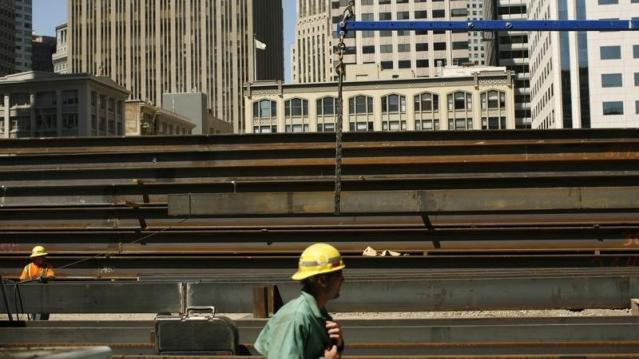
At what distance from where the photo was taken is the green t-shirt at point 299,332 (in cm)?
390

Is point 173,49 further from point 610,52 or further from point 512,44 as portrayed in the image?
point 610,52

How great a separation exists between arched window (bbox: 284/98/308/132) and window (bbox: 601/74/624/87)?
140 feet

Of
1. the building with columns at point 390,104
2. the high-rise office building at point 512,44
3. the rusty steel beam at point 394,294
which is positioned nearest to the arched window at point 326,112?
the building with columns at point 390,104

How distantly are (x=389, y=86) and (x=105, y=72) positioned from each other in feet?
349

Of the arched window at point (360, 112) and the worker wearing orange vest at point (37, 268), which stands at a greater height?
the arched window at point (360, 112)

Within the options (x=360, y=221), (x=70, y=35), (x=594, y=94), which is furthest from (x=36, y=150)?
(x=70, y=35)

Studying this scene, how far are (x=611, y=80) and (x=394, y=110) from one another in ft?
115

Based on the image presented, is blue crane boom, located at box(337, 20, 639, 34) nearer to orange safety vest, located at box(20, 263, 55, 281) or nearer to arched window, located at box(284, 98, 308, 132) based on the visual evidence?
orange safety vest, located at box(20, 263, 55, 281)

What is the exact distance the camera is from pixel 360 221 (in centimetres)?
1150

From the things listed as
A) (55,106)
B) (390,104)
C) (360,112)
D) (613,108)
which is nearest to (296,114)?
(360,112)

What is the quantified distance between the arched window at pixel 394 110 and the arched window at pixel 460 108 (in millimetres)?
7040

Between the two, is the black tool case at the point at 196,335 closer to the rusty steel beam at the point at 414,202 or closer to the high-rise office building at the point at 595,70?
the rusty steel beam at the point at 414,202

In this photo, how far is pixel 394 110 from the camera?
340ft

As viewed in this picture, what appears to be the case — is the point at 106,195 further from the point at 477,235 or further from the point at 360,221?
the point at 477,235
